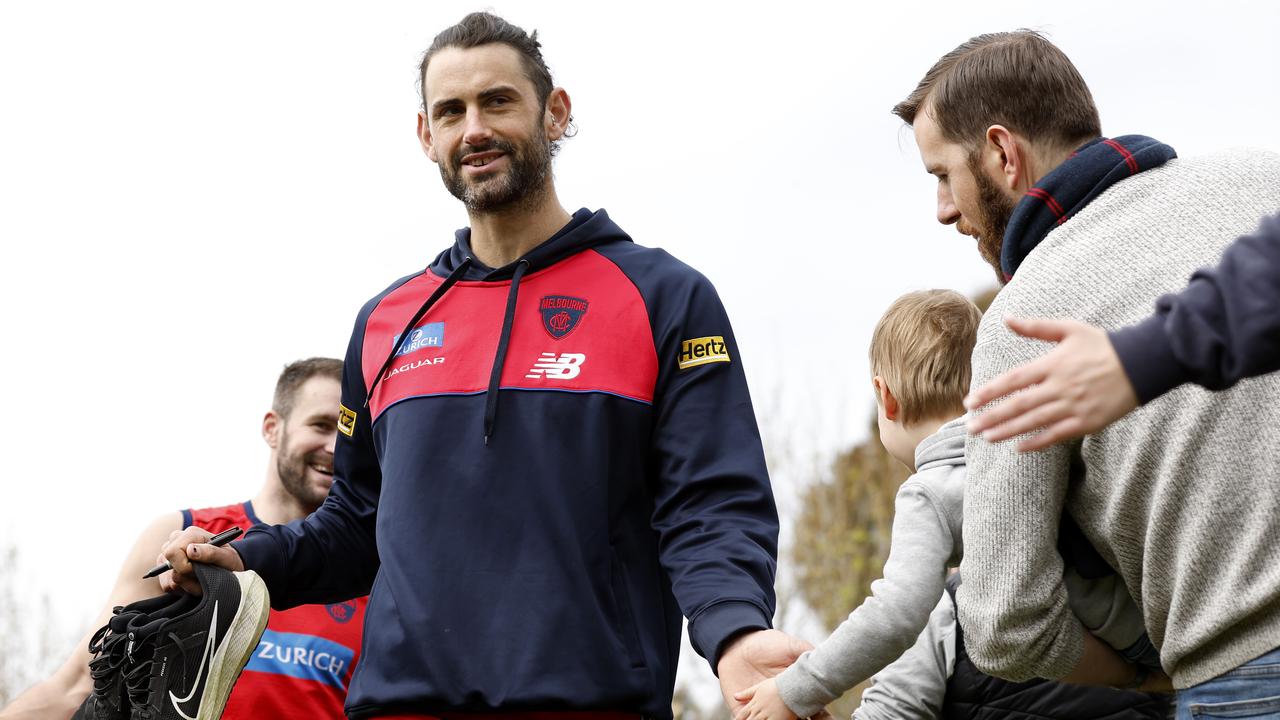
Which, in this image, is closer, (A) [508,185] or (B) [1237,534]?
(B) [1237,534]

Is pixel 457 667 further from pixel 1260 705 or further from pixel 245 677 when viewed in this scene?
pixel 245 677

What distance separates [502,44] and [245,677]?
2.46 m

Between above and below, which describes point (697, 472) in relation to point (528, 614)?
above

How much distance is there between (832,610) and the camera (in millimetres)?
→ 12805

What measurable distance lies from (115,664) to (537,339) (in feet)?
4.74

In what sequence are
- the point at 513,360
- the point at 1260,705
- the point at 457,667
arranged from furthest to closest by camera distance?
the point at 513,360, the point at 457,667, the point at 1260,705

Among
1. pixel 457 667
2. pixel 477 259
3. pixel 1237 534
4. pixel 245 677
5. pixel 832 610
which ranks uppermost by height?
pixel 477 259

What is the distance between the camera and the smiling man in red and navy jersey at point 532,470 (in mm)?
3055

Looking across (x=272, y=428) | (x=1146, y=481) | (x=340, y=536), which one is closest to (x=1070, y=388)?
(x=1146, y=481)

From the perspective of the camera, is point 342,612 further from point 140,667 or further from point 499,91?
point 499,91

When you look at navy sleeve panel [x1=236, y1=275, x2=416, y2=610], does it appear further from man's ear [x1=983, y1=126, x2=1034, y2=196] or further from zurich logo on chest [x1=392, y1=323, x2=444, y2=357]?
man's ear [x1=983, y1=126, x2=1034, y2=196]

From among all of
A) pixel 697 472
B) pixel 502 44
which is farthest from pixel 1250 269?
pixel 502 44

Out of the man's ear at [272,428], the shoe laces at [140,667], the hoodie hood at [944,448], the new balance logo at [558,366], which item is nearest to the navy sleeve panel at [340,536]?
the shoe laces at [140,667]

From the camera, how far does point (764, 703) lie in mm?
2826
